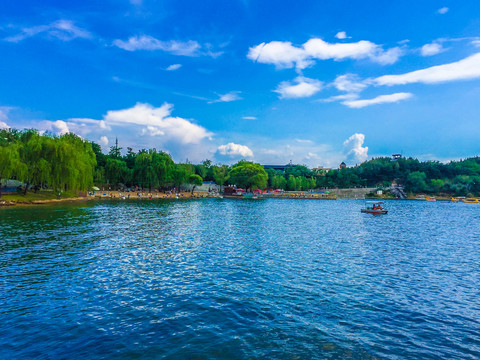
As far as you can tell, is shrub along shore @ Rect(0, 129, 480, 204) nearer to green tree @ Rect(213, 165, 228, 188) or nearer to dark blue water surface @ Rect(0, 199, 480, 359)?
green tree @ Rect(213, 165, 228, 188)

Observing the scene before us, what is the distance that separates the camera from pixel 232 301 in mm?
16062

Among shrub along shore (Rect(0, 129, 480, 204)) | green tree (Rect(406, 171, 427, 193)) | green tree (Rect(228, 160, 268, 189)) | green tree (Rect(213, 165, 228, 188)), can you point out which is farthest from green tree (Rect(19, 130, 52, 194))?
green tree (Rect(406, 171, 427, 193))

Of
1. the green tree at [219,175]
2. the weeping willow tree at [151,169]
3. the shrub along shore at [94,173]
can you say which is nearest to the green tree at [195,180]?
the shrub along shore at [94,173]

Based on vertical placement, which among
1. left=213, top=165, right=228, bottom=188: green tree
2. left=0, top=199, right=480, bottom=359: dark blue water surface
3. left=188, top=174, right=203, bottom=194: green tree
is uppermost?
left=213, top=165, right=228, bottom=188: green tree

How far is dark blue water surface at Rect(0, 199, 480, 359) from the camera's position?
11.5 m

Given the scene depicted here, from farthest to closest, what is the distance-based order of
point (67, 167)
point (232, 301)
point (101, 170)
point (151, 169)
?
point (151, 169)
point (101, 170)
point (67, 167)
point (232, 301)

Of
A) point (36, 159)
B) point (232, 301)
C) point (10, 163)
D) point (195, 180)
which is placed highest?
point (36, 159)

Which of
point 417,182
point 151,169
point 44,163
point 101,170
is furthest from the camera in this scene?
point 417,182

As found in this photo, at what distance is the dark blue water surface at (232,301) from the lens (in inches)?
453

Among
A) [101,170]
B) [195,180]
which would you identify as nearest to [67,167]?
[101,170]

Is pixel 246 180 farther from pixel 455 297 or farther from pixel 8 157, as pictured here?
pixel 455 297

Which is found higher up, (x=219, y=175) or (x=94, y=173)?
(x=219, y=175)

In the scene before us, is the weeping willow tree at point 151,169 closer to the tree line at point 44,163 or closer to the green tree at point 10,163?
the tree line at point 44,163

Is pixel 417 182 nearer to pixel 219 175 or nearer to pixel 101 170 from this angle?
pixel 219 175
